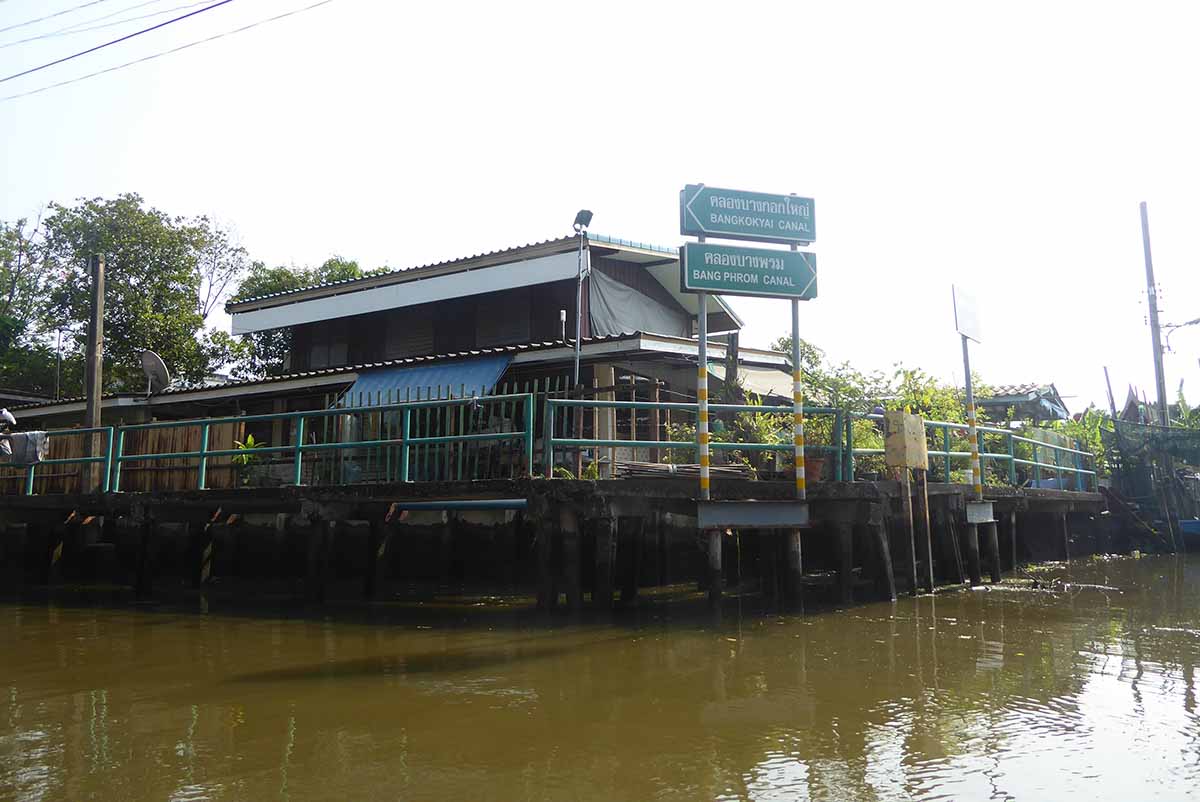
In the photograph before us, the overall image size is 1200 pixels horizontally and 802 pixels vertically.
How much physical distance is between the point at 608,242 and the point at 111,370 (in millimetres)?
18359

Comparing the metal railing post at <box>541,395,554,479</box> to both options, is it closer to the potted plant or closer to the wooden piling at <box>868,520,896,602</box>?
the wooden piling at <box>868,520,896,602</box>

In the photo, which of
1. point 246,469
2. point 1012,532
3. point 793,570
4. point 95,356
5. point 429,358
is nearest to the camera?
point 793,570

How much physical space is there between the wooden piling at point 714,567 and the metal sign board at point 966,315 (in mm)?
5119

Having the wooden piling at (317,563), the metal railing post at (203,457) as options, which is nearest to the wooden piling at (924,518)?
the wooden piling at (317,563)

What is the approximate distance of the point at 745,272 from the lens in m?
9.91

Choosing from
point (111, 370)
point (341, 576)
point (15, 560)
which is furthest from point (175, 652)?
point (111, 370)

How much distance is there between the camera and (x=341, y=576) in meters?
13.9

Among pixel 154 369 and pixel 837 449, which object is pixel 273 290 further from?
pixel 837 449

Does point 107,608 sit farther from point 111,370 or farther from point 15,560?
point 111,370

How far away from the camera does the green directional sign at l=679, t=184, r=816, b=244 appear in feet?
32.3

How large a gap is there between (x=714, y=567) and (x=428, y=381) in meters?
8.01

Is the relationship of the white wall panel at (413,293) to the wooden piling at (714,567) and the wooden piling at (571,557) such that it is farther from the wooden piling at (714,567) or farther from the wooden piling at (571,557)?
the wooden piling at (714,567)

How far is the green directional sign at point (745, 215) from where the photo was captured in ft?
32.3

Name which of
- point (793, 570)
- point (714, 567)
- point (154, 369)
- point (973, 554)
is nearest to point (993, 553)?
point (973, 554)
